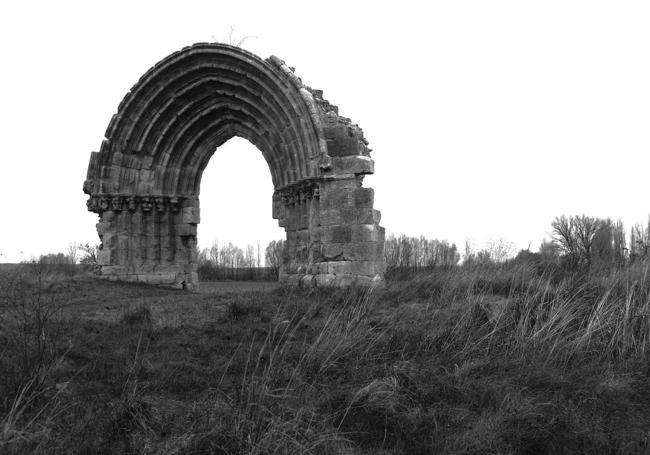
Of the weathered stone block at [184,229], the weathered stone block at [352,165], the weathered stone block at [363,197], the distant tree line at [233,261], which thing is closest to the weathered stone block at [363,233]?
the weathered stone block at [363,197]

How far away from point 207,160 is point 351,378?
34.9 ft

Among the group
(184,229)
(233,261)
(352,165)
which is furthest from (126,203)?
(233,261)

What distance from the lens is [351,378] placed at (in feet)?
18.1

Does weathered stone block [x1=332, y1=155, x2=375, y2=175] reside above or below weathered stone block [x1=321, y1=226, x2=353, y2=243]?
above

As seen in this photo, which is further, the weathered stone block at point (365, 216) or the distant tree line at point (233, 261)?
the distant tree line at point (233, 261)

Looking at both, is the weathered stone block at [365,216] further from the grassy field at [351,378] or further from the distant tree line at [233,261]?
the distant tree line at [233,261]

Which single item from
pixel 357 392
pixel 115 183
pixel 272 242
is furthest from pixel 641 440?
pixel 272 242

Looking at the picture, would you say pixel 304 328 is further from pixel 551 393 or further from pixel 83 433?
pixel 83 433

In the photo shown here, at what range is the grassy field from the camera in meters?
4.30

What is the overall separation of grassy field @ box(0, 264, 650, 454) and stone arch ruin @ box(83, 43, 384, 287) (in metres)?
3.42

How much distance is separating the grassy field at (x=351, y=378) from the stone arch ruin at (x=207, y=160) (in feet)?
11.2

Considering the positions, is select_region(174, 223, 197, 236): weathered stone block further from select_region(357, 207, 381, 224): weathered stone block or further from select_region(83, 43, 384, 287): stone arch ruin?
select_region(357, 207, 381, 224): weathered stone block

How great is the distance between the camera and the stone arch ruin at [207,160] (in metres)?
11.5

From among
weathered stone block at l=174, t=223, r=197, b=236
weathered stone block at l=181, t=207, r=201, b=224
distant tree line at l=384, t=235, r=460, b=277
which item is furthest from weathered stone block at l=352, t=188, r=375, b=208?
weathered stone block at l=174, t=223, r=197, b=236
